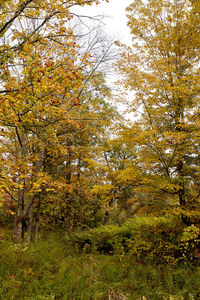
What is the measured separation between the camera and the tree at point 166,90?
5691 mm

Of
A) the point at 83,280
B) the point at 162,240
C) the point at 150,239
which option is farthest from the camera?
the point at 150,239

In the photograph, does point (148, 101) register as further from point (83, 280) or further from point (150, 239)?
point (83, 280)

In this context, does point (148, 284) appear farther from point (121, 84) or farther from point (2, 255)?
point (121, 84)

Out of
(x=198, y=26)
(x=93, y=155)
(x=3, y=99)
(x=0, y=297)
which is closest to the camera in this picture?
(x=0, y=297)

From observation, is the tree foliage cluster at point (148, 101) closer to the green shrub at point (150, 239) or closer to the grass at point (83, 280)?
the green shrub at point (150, 239)

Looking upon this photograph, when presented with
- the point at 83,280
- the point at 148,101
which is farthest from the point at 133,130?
the point at 83,280

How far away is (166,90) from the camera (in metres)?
6.22

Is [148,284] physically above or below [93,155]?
below

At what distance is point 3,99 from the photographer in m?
4.15

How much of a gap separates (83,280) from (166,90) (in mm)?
6161

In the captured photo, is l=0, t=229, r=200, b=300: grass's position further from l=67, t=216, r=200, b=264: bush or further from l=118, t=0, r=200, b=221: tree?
l=118, t=0, r=200, b=221: tree

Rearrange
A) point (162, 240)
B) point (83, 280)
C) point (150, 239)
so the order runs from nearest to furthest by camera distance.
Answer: point (83, 280) → point (162, 240) → point (150, 239)

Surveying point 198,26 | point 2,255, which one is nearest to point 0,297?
point 2,255

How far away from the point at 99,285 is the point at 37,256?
2.13 metres
